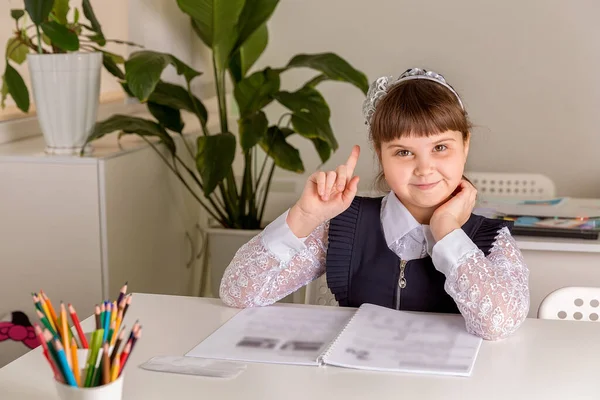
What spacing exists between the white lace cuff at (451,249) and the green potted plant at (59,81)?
4.44 feet

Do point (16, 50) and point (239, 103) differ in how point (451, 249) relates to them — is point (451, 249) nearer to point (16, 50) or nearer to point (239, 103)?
point (239, 103)

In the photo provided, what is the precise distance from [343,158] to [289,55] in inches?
21.8

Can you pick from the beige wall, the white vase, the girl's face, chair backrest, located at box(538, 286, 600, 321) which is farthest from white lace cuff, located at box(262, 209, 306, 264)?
the beige wall

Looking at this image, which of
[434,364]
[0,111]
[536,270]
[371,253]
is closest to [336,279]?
[371,253]

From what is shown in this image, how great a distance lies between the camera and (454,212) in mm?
1615

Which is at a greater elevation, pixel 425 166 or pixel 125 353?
pixel 425 166

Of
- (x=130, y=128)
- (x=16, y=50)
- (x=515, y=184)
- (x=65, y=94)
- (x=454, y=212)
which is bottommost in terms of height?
(x=515, y=184)

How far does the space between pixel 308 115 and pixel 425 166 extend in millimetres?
1369

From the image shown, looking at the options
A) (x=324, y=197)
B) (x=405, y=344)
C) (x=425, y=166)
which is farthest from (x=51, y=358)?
(x=425, y=166)

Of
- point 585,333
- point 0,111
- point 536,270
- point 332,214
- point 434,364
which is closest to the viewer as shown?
point 434,364

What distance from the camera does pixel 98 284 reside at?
2.55 metres

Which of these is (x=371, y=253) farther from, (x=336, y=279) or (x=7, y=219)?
(x=7, y=219)

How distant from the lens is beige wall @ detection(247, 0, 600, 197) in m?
3.79

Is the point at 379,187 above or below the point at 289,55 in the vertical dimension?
below
